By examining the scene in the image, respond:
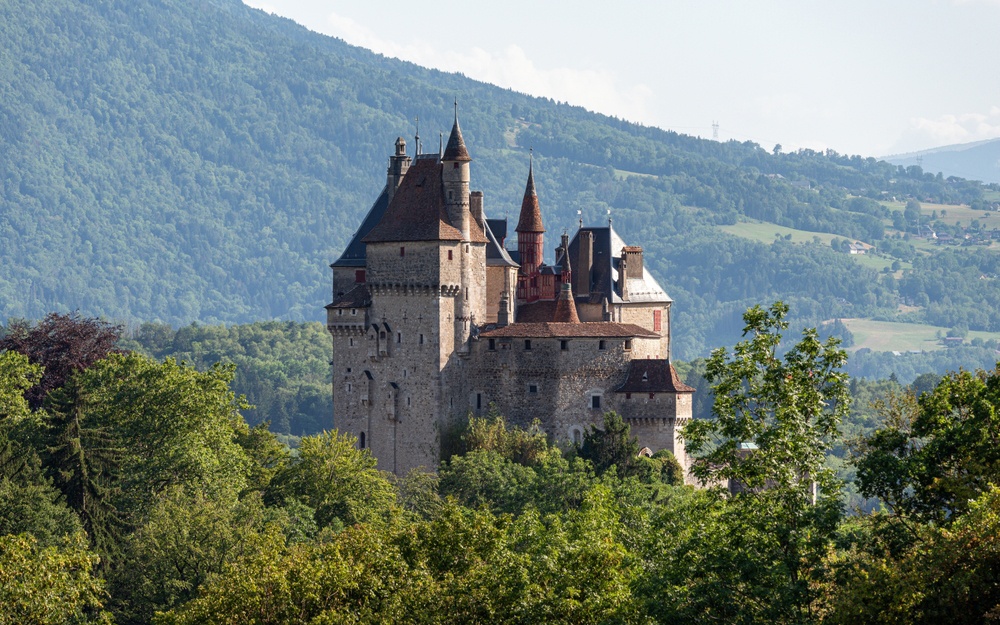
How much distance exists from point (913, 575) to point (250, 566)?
2051 centimetres

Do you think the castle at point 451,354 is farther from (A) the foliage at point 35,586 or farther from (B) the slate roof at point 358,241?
(A) the foliage at point 35,586

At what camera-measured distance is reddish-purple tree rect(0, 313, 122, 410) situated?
9412cm

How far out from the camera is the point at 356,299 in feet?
343

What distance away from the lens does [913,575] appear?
4081 centimetres

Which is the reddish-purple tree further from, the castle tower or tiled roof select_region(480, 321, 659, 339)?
the castle tower

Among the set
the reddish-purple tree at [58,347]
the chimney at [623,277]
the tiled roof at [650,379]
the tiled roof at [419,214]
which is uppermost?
the tiled roof at [419,214]

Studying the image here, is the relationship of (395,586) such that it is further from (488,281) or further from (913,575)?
(488,281)

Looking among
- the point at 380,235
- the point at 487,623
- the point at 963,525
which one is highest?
the point at 380,235

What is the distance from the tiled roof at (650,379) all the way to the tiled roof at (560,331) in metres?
1.70

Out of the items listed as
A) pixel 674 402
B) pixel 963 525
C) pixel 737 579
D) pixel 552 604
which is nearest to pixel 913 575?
pixel 963 525

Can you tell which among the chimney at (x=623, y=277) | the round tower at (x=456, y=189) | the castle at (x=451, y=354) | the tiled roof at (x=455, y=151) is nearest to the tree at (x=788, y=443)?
the castle at (x=451, y=354)

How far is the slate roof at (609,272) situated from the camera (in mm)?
Answer: 111938

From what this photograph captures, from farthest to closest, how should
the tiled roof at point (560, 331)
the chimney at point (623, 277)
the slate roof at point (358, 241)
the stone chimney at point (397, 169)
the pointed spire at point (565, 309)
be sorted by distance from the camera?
the chimney at point (623, 277), the stone chimney at point (397, 169), the slate roof at point (358, 241), the pointed spire at point (565, 309), the tiled roof at point (560, 331)

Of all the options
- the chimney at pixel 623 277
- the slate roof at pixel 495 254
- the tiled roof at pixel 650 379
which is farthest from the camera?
the chimney at pixel 623 277
